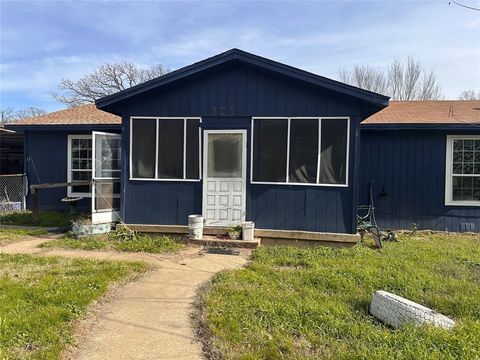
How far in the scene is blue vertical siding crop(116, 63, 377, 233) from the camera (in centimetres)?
756

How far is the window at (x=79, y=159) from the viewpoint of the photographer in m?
11.5

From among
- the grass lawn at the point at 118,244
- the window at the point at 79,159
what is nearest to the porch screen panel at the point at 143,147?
the grass lawn at the point at 118,244

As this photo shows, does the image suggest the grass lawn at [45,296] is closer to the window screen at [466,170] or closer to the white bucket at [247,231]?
the white bucket at [247,231]

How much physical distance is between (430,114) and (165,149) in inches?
280

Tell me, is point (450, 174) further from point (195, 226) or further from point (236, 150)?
point (195, 226)

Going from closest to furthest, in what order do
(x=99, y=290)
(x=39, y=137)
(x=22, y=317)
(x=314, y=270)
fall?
(x=22, y=317), (x=99, y=290), (x=314, y=270), (x=39, y=137)

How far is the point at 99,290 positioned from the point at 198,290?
3.82ft

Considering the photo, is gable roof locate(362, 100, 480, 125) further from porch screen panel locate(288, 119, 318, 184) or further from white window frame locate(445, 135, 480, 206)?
porch screen panel locate(288, 119, 318, 184)

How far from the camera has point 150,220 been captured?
8.19 m

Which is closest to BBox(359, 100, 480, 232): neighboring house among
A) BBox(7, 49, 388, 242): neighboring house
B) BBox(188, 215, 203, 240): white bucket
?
BBox(7, 49, 388, 242): neighboring house

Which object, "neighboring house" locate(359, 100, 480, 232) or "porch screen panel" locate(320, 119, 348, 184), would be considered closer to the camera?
"porch screen panel" locate(320, 119, 348, 184)

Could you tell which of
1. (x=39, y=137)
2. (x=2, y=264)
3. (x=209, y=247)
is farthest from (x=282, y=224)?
(x=39, y=137)

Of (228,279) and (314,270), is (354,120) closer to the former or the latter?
(314,270)

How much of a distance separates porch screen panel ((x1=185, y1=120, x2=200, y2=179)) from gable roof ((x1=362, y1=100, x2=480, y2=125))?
4311mm
